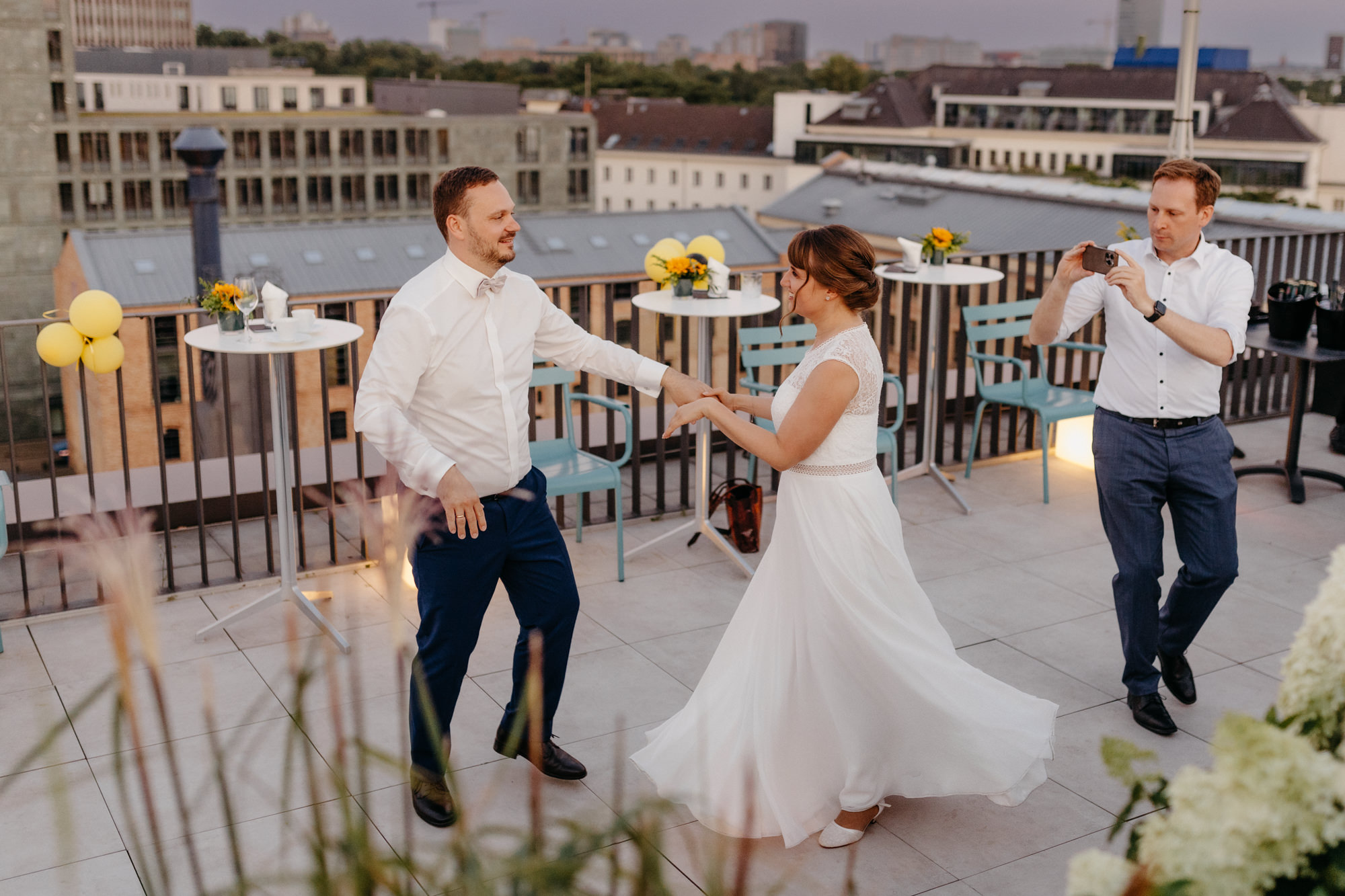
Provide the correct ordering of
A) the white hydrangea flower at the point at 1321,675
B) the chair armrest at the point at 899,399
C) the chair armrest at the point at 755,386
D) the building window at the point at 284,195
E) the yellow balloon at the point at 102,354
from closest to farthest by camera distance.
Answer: the white hydrangea flower at the point at 1321,675 → the yellow balloon at the point at 102,354 → the chair armrest at the point at 755,386 → the chair armrest at the point at 899,399 → the building window at the point at 284,195

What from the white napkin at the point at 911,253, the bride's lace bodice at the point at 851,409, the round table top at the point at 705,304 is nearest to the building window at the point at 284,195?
the white napkin at the point at 911,253

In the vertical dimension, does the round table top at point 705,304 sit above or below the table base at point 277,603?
above

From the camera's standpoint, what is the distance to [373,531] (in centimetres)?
105

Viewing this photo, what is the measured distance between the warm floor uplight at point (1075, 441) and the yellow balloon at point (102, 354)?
4511mm

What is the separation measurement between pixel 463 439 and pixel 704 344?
210cm

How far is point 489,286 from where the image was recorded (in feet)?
9.82

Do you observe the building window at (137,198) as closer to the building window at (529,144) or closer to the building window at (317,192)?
the building window at (317,192)

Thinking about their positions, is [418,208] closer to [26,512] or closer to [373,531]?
[26,512]

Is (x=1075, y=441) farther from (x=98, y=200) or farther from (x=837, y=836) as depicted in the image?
(x=98, y=200)

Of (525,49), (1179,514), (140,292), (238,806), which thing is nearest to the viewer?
(238,806)

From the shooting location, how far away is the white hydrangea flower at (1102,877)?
104 centimetres

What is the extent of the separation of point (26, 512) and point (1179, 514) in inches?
194

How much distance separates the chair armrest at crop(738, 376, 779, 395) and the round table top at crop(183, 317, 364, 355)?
1.72 metres

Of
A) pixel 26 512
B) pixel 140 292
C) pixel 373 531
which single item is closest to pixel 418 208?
pixel 140 292
